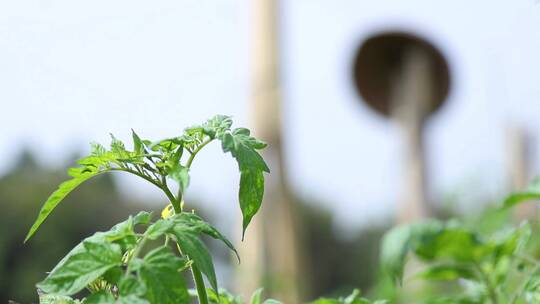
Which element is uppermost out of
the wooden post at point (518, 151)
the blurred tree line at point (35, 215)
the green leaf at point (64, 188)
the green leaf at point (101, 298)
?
the green leaf at point (64, 188)

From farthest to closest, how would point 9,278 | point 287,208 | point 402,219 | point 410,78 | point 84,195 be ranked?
point 84,195, point 9,278, point 410,78, point 402,219, point 287,208

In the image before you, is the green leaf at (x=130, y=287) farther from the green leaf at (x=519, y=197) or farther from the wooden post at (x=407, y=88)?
the wooden post at (x=407, y=88)

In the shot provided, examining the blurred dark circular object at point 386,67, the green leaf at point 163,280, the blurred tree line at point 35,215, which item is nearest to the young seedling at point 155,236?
the green leaf at point 163,280

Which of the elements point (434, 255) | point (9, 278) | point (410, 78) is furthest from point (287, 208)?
point (9, 278)

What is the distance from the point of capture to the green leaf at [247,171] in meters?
0.46

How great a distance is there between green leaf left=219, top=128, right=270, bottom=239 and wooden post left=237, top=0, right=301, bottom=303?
5429 millimetres

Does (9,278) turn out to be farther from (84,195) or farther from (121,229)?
(121,229)

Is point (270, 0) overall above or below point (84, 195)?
above

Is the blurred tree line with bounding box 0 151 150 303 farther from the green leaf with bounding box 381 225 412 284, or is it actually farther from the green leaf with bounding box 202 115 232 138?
the green leaf with bounding box 202 115 232 138

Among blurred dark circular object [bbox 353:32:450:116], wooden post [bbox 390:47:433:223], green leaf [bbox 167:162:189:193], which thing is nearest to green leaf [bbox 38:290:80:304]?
green leaf [bbox 167:162:189:193]

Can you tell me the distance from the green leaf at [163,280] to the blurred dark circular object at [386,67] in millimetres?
8104

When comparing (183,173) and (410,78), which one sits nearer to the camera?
(183,173)

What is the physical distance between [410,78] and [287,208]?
2.90 m

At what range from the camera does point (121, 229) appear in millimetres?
462
